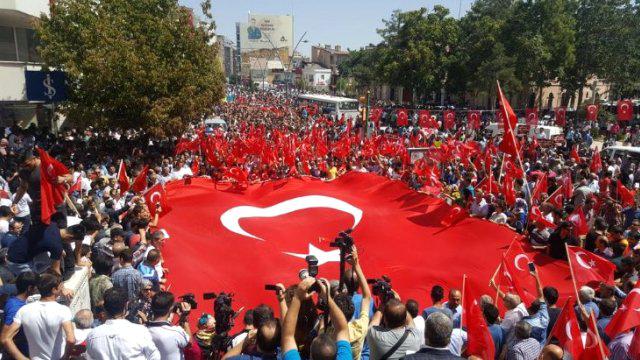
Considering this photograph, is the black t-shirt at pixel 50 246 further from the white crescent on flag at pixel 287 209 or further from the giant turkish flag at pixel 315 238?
the white crescent on flag at pixel 287 209

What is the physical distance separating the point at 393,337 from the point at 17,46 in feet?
72.0

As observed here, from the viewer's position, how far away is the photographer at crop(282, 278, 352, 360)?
3062mm

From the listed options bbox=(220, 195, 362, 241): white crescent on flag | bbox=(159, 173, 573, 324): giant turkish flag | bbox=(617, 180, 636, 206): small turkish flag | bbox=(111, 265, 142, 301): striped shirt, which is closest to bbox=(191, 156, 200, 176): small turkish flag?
bbox=(159, 173, 573, 324): giant turkish flag

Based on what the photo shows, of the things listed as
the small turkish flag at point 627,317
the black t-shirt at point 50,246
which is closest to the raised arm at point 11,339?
the black t-shirt at point 50,246

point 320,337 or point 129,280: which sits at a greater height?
point 320,337

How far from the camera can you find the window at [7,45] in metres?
19.7

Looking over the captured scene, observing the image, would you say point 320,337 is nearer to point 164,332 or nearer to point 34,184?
point 164,332

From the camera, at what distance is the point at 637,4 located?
3947cm

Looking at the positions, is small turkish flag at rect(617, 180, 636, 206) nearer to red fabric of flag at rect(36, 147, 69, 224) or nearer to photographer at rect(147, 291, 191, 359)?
photographer at rect(147, 291, 191, 359)

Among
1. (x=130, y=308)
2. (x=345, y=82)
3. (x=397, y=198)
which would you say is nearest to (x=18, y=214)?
(x=130, y=308)

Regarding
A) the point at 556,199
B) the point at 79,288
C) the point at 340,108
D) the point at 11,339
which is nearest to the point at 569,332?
the point at 11,339

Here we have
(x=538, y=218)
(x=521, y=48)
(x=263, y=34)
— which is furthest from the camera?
(x=263, y=34)

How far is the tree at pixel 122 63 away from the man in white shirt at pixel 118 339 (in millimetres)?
14275

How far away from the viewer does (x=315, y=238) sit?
33.6 ft
